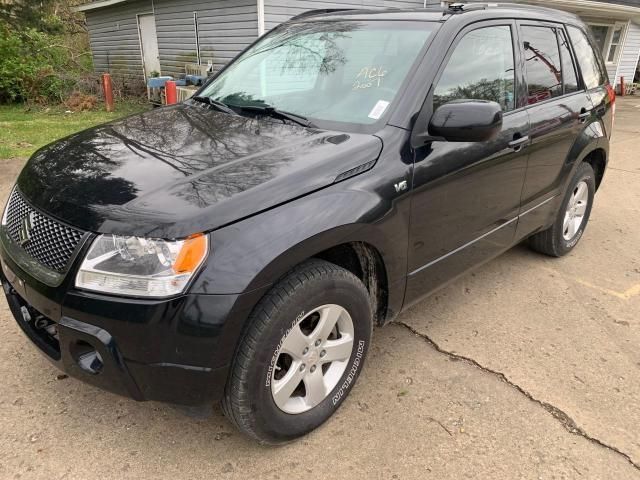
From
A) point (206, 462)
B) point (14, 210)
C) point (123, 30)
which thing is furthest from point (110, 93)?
point (206, 462)

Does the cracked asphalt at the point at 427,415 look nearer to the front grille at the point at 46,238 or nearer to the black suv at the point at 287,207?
the black suv at the point at 287,207

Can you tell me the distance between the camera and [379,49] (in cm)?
283

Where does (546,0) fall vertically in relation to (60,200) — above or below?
above

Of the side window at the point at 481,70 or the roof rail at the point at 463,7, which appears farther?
the roof rail at the point at 463,7

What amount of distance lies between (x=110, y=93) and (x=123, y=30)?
4.96m

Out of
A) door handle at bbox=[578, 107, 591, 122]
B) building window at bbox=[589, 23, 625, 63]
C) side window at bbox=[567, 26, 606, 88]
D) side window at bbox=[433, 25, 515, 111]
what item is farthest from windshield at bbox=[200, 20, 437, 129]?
building window at bbox=[589, 23, 625, 63]

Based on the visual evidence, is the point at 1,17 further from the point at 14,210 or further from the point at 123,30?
the point at 14,210

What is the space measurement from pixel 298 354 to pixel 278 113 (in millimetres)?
1301

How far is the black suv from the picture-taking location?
1.86 metres

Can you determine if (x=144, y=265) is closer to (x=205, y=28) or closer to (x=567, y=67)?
(x=567, y=67)

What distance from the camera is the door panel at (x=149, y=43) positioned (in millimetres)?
14653

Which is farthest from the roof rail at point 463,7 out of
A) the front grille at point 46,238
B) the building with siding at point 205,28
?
the building with siding at point 205,28

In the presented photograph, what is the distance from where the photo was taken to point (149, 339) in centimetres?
183

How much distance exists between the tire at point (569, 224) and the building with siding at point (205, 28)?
802 cm
